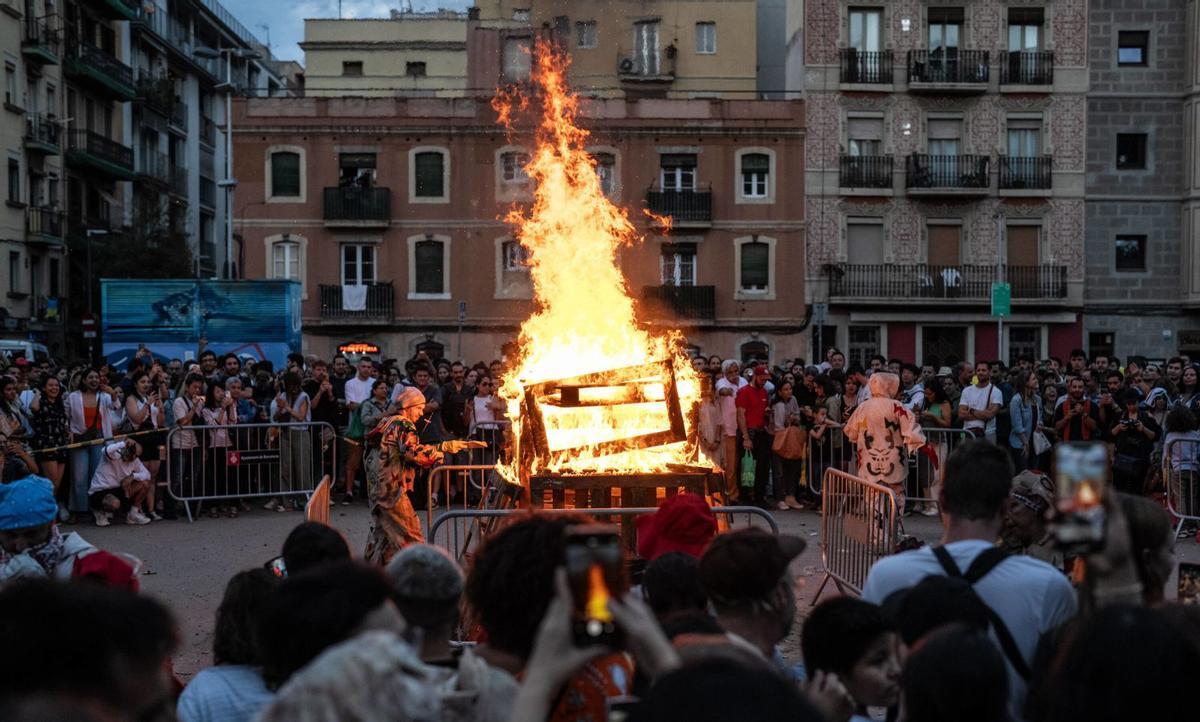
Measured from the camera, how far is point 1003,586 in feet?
12.5

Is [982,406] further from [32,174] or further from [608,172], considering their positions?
[32,174]

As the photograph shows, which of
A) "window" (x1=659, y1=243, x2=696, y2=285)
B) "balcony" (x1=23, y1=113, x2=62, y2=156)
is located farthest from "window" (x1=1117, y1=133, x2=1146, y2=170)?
"balcony" (x1=23, y1=113, x2=62, y2=156)

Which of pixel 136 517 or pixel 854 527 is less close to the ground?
pixel 854 527

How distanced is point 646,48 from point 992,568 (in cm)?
3897

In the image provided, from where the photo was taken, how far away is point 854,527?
30.9 ft

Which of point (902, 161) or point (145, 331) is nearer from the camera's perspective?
point (145, 331)

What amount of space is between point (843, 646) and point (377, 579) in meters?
1.39

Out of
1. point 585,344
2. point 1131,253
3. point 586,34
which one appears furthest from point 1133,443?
point 586,34

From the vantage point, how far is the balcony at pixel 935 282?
121 ft

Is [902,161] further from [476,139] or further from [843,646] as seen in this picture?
[843,646]

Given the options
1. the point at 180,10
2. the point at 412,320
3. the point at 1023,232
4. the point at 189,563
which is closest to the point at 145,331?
the point at 412,320

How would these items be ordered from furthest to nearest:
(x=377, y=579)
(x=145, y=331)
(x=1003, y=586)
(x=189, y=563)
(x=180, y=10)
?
1. (x=180, y=10)
2. (x=145, y=331)
3. (x=189, y=563)
4. (x=1003, y=586)
5. (x=377, y=579)

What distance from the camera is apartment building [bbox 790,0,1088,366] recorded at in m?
37.2

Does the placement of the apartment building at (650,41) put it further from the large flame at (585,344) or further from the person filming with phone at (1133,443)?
the person filming with phone at (1133,443)
